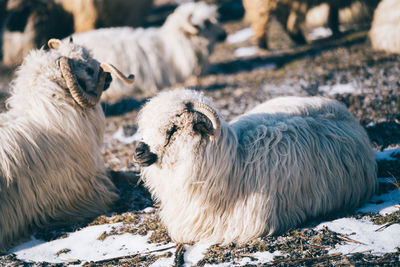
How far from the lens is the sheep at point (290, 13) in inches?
303

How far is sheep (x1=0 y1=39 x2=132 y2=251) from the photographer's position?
382 cm

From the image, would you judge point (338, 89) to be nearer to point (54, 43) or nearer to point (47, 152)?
point (54, 43)

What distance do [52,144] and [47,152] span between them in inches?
4.1

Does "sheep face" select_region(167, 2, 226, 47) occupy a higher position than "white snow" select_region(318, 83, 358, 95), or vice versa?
"sheep face" select_region(167, 2, 226, 47)

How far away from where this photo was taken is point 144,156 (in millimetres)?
3229

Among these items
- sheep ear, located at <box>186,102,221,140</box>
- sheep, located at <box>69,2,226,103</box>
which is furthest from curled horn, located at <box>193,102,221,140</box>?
sheep, located at <box>69,2,226,103</box>

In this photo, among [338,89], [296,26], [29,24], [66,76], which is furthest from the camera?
[29,24]

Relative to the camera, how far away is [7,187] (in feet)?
12.3

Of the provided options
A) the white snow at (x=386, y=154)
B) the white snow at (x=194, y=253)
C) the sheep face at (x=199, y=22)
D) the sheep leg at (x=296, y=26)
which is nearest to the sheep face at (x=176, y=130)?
the white snow at (x=194, y=253)

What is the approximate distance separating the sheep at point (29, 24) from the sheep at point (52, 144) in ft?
17.0

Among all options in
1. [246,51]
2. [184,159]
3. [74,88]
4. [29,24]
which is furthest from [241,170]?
[29,24]

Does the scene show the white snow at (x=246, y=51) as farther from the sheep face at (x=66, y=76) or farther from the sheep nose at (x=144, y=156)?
the sheep nose at (x=144, y=156)

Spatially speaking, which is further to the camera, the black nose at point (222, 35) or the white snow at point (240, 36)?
the white snow at point (240, 36)

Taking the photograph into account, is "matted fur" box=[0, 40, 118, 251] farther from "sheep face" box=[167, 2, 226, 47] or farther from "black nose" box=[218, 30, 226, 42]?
"black nose" box=[218, 30, 226, 42]
